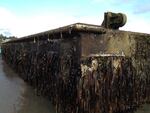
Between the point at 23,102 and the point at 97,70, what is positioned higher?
the point at 97,70

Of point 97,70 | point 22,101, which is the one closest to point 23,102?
point 22,101

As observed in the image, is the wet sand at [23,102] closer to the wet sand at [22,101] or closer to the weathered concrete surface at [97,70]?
the wet sand at [22,101]

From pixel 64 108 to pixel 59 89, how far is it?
0.37 meters

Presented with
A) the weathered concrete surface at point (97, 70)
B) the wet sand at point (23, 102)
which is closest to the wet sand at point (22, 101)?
the wet sand at point (23, 102)

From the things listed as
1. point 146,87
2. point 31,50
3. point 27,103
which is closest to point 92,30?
point 146,87

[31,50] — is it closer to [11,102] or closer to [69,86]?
[11,102]

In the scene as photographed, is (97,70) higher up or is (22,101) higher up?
(97,70)

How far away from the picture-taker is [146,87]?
542cm

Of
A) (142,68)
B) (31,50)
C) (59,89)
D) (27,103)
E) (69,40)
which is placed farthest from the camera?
(31,50)

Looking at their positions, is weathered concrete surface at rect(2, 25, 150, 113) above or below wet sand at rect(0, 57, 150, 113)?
above

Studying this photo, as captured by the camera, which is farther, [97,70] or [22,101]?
[22,101]

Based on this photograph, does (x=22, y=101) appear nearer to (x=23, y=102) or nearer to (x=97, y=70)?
(x=23, y=102)

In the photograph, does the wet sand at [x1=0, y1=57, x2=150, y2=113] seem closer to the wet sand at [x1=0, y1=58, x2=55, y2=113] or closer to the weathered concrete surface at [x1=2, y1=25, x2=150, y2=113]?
the wet sand at [x1=0, y1=58, x2=55, y2=113]

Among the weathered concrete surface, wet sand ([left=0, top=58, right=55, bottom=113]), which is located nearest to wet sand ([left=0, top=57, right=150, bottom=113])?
wet sand ([left=0, top=58, right=55, bottom=113])
